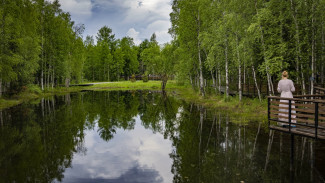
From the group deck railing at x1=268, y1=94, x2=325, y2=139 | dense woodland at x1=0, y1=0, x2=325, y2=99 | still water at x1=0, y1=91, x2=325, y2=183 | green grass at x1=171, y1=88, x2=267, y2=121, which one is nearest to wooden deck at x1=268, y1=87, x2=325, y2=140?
deck railing at x1=268, y1=94, x2=325, y2=139

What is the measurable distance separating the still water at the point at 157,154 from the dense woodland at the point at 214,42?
22.0 ft

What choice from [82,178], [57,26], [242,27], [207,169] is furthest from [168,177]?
[57,26]

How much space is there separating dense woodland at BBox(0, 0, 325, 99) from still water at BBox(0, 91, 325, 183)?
672 centimetres

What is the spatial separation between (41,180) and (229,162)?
6253mm

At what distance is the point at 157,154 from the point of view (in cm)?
914

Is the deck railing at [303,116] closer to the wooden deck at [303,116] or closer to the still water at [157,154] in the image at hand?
the wooden deck at [303,116]

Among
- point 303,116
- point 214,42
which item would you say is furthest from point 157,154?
point 214,42

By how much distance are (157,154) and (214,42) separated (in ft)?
50.3

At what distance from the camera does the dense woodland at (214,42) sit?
15.0 metres

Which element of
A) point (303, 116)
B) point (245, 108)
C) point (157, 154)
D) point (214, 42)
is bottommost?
point (157, 154)

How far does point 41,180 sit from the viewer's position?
6367 mm

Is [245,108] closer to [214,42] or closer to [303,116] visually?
[214,42]

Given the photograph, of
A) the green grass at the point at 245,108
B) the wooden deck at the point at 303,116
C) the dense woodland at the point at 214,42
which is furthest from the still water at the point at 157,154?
the dense woodland at the point at 214,42

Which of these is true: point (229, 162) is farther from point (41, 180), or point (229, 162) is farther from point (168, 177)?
point (41, 180)
